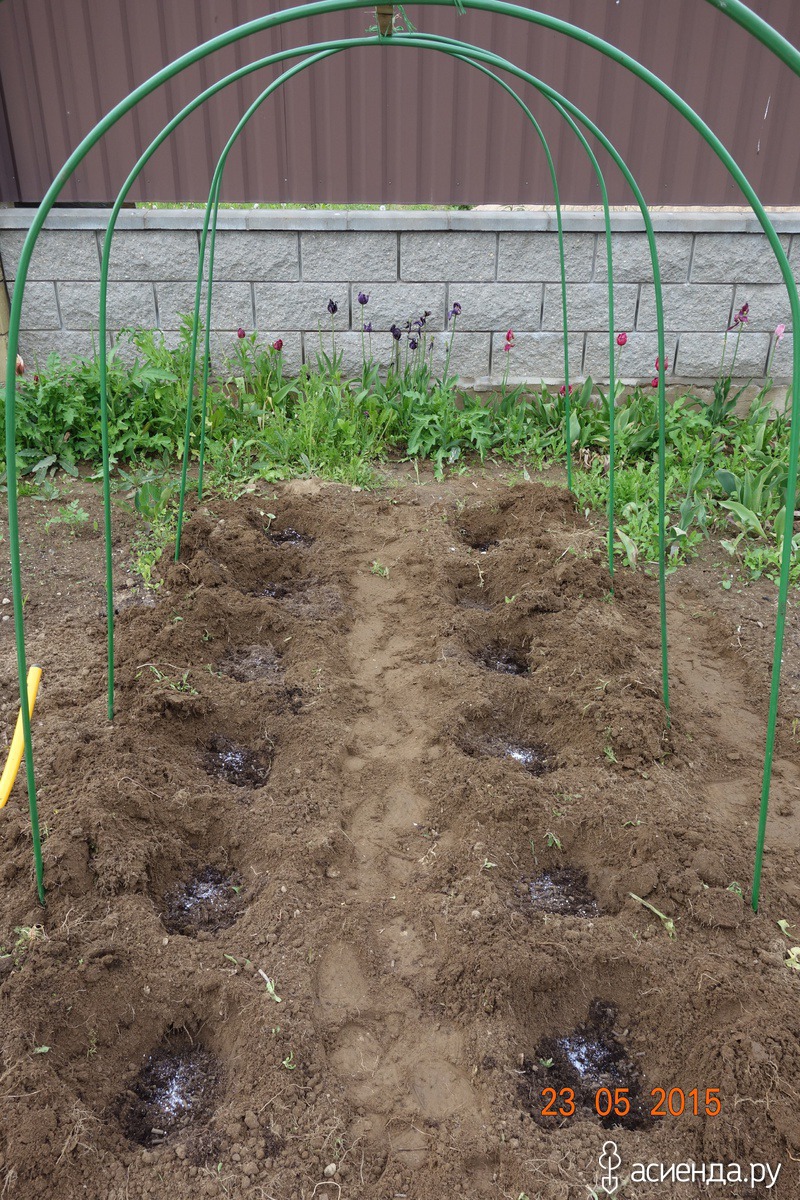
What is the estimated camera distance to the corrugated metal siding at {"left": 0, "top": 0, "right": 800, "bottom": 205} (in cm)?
450

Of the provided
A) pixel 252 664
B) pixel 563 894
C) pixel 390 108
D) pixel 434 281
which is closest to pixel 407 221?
pixel 434 281

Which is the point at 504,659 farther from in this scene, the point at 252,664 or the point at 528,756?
the point at 252,664

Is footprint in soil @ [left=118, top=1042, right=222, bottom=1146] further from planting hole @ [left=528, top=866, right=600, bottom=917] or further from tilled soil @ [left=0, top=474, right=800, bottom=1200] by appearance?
planting hole @ [left=528, top=866, right=600, bottom=917]

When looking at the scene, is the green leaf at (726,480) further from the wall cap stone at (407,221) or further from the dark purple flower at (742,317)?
the wall cap stone at (407,221)

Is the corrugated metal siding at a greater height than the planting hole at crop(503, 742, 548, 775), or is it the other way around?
the corrugated metal siding

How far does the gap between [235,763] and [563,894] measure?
1.09 metres

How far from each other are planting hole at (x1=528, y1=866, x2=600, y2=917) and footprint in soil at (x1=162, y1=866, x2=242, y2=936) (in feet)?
2.58

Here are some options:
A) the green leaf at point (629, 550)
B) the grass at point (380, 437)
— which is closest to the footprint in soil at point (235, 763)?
the grass at point (380, 437)

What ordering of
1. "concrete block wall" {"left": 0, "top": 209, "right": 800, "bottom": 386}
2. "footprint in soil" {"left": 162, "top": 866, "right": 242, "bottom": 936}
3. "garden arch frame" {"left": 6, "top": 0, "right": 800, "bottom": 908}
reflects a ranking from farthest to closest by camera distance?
"concrete block wall" {"left": 0, "top": 209, "right": 800, "bottom": 386}, "footprint in soil" {"left": 162, "top": 866, "right": 242, "bottom": 936}, "garden arch frame" {"left": 6, "top": 0, "right": 800, "bottom": 908}

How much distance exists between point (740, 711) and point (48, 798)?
7.38ft

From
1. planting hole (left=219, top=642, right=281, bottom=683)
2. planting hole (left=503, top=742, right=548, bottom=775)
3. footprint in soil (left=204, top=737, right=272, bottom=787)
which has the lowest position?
planting hole (left=503, top=742, right=548, bottom=775)

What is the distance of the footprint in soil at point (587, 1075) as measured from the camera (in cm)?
174

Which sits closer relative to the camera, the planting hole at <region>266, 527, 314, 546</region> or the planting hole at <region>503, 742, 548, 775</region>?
the planting hole at <region>503, 742, 548, 775</region>

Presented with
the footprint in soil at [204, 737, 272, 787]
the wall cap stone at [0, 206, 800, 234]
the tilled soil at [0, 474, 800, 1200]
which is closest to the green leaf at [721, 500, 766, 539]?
the tilled soil at [0, 474, 800, 1200]
